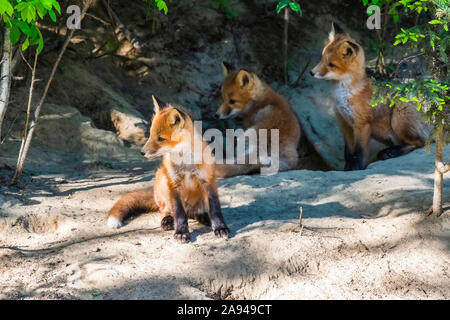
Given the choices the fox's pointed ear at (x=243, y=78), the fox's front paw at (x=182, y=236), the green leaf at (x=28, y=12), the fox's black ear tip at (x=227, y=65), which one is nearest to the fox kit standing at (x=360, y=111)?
the fox's pointed ear at (x=243, y=78)

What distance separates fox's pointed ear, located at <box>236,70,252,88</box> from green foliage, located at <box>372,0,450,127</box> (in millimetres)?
3527

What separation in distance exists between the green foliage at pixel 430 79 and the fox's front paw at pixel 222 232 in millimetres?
1615

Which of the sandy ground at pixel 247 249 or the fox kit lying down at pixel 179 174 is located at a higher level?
the fox kit lying down at pixel 179 174

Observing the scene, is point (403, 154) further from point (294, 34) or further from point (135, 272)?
point (135, 272)

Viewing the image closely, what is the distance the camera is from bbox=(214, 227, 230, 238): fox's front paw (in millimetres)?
4129

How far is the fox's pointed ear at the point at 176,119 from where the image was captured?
424cm

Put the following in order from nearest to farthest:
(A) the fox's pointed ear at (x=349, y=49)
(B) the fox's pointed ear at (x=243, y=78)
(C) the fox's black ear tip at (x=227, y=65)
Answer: (A) the fox's pointed ear at (x=349, y=49) → (B) the fox's pointed ear at (x=243, y=78) → (C) the fox's black ear tip at (x=227, y=65)

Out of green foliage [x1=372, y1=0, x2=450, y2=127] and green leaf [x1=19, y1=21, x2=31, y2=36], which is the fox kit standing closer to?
green foliage [x1=372, y1=0, x2=450, y2=127]

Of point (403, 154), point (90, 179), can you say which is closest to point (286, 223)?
point (90, 179)

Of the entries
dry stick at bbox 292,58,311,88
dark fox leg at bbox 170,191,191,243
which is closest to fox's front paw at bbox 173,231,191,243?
dark fox leg at bbox 170,191,191,243

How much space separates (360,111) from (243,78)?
1.79m

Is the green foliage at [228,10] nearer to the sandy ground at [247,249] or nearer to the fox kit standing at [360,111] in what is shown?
the fox kit standing at [360,111]

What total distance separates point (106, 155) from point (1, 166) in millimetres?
1549

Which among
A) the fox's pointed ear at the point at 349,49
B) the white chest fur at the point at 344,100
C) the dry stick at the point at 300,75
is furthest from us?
the dry stick at the point at 300,75
